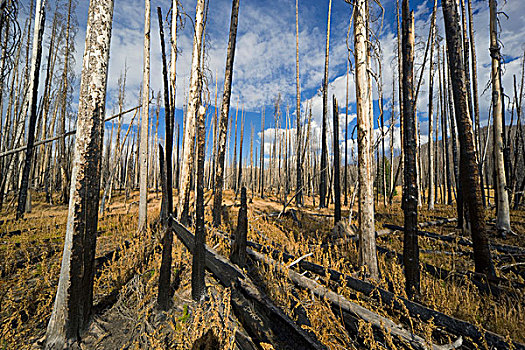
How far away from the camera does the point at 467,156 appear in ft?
11.9

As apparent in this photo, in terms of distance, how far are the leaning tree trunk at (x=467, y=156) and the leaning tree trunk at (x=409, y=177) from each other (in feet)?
2.72

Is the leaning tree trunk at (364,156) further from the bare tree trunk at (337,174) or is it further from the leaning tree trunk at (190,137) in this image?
the leaning tree trunk at (190,137)

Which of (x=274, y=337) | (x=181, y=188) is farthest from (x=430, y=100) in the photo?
(x=274, y=337)

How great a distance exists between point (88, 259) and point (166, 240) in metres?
0.86

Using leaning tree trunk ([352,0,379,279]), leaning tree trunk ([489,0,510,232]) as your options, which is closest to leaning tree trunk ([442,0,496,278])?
leaning tree trunk ([352,0,379,279])

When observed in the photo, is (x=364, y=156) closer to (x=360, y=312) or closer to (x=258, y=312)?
(x=360, y=312)

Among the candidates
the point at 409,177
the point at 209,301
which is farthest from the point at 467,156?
the point at 209,301

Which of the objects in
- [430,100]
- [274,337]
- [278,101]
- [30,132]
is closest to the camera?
[274,337]

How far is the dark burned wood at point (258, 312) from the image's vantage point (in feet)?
7.20

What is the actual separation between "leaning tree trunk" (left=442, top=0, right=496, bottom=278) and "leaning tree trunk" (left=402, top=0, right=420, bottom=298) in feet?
2.72

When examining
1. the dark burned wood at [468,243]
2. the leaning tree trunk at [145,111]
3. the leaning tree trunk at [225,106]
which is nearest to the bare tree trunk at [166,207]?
the leaning tree trunk at [225,106]

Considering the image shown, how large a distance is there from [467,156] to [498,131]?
16.0ft

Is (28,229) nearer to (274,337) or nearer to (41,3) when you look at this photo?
(41,3)

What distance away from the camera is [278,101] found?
25172mm
